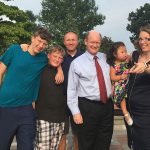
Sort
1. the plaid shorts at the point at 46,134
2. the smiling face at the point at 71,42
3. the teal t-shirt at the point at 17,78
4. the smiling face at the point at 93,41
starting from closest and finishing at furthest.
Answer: the teal t-shirt at the point at 17,78, the smiling face at the point at 93,41, the plaid shorts at the point at 46,134, the smiling face at the point at 71,42

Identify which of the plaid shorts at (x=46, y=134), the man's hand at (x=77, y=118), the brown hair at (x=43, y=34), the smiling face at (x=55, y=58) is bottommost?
the plaid shorts at (x=46, y=134)

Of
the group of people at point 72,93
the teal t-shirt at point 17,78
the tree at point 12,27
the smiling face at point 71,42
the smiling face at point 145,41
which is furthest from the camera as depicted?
the tree at point 12,27

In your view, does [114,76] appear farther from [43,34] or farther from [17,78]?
[17,78]

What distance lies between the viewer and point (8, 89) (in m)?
4.30

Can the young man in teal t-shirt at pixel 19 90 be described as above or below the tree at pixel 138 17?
below

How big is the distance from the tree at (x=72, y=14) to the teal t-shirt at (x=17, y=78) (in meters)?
42.3

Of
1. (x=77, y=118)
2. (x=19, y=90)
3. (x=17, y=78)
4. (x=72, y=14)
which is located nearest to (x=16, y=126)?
(x=19, y=90)

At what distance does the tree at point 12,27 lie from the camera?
18562 millimetres

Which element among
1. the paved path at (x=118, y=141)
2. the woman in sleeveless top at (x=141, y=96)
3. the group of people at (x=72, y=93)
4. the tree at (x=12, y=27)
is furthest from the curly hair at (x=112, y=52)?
the tree at (x=12, y=27)

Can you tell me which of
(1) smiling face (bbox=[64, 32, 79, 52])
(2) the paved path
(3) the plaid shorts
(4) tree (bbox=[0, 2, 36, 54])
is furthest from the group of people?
(4) tree (bbox=[0, 2, 36, 54])

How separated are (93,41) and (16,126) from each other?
4.43 feet

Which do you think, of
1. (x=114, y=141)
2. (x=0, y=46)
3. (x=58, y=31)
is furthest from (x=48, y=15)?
(x=114, y=141)

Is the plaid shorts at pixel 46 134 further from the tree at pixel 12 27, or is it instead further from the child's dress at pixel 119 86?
the tree at pixel 12 27

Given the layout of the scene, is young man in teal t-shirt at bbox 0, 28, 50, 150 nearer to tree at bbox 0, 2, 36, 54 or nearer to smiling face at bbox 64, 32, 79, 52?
smiling face at bbox 64, 32, 79, 52
